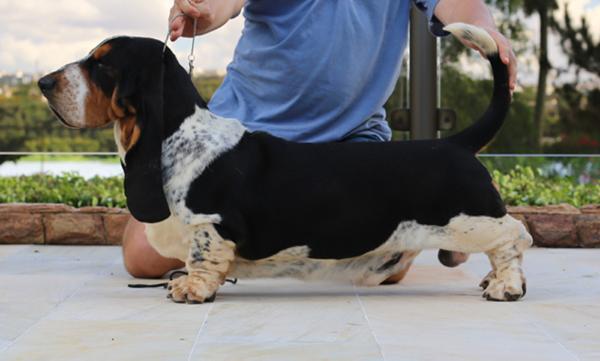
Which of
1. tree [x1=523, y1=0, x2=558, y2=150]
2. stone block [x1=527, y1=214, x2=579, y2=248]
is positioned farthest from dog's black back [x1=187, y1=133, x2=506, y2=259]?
tree [x1=523, y1=0, x2=558, y2=150]

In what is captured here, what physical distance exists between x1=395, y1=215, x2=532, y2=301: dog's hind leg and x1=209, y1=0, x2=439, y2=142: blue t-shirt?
86 cm

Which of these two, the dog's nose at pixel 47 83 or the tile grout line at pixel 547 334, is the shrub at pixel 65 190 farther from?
the tile grout line at pixel 547 334

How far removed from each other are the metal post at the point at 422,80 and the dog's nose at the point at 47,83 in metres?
2.93

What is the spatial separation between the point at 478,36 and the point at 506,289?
789 millimetres

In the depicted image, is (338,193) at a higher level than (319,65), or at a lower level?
lower

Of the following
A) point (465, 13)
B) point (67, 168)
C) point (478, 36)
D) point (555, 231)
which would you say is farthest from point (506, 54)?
point (67, 168)

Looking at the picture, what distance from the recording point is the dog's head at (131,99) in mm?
3246

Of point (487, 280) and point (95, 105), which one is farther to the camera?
point (487, 280)

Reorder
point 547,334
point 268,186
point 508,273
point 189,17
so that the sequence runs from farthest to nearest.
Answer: point 189,17, point 508,273, point 268,186, point 547,334

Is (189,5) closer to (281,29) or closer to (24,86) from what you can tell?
(281,29)

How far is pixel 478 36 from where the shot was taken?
3.45 meters

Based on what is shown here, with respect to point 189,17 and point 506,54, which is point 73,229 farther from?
point 506,54

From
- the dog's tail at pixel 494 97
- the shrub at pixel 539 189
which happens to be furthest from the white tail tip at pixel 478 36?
the shrub at pixel 539 189

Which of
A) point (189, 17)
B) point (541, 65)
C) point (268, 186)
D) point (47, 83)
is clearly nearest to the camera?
point (47, 83)
